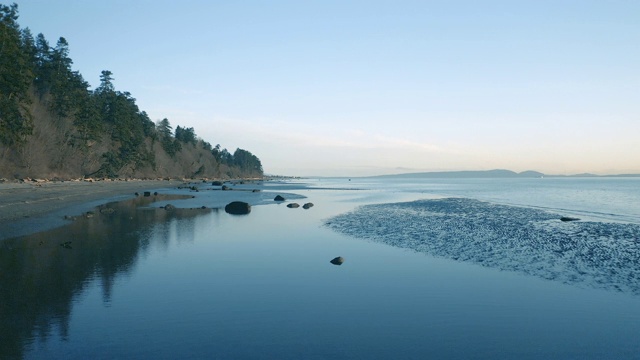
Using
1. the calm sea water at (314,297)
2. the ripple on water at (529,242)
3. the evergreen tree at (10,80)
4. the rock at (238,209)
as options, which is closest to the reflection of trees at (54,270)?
the calm sea water at (314,297)

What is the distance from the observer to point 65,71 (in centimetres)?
8969

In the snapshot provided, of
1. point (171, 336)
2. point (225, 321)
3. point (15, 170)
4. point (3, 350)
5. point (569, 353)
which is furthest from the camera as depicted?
point (15, 170)

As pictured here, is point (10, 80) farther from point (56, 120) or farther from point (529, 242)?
point (529, 242)

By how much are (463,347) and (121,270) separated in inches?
458

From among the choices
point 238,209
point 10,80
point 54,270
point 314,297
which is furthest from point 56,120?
point 314,297

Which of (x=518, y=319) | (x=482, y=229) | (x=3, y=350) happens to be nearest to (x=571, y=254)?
(x=482, y=229)

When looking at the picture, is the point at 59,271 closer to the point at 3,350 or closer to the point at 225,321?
the point at 3,350

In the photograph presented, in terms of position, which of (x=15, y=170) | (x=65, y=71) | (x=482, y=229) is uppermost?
(x=65, y=71)

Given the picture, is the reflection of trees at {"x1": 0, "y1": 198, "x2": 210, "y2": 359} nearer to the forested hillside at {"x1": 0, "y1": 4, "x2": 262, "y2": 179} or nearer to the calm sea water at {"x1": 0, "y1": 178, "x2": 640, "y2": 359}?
the calm sea water at {"x1": 0, "y1": 178, "x2": 640, "y2": 359}

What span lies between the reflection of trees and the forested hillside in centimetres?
4641

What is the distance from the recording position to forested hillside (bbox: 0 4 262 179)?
5922 centimetres

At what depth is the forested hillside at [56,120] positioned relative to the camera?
194 ft

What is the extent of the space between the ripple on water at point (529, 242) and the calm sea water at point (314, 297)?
6.2 inches

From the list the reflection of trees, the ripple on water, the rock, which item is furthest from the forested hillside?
the ripple on water
